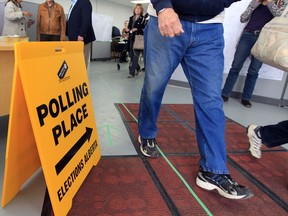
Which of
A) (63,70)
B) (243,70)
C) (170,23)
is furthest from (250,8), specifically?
(63,70)

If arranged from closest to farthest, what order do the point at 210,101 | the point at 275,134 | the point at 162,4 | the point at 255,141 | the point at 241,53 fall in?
the point at 162,4 → the point at 210,101 → the point at 275,134 → the point at 255,141 → the point at 241,53

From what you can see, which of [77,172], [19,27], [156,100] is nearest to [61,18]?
[19,27]

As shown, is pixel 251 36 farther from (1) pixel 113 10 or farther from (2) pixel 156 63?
(1) pixel 113 10

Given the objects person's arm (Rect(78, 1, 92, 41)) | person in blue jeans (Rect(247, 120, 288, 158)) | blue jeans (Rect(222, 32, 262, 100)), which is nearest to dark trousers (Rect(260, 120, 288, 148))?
person in blue jeans (Rect(247, 120, 288, 158))

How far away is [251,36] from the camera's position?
9.35 feet

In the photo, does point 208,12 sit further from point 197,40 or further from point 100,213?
point 100,213

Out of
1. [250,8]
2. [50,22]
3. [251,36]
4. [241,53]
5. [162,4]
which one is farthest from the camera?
[50,22]

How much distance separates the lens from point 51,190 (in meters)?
0.81

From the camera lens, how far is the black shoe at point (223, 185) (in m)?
1.09

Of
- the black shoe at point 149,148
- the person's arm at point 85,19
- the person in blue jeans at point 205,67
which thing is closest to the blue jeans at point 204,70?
the person in blue jeans at point 205,67

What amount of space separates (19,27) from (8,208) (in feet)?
10.4

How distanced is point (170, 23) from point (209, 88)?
1.19 ft

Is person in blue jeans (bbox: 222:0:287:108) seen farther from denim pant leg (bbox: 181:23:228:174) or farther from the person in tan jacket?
the person in tan jacket

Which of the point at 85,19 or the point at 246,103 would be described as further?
the point at 246,103
